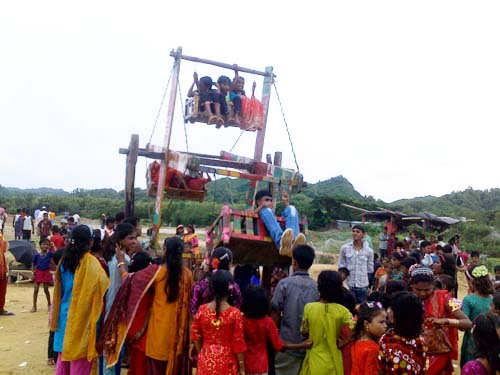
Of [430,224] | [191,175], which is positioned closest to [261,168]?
[191,175]

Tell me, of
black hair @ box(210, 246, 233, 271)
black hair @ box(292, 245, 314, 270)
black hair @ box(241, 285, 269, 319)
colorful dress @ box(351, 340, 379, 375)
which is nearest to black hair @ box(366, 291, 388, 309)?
black hair @ box(292, 245, 314, 270)

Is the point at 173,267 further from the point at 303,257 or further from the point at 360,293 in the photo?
the point at 360,293

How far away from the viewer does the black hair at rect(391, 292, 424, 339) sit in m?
3.44

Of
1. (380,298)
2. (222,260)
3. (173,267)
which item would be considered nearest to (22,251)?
(173,267)

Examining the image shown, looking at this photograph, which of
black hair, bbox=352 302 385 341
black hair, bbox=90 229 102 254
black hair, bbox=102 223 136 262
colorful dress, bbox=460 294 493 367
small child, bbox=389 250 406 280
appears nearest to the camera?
black hair, bbox=352 302 385 341

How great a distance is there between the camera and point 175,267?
4625 millimetres

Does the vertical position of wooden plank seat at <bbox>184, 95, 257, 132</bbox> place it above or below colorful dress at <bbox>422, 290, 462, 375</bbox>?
above

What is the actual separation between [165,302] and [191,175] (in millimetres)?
3540

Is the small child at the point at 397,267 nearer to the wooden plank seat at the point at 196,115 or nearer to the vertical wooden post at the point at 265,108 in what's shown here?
the vertical wooden post at the point at 265,108

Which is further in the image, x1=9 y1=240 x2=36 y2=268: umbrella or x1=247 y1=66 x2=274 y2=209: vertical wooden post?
x1=9 y1=240 x2=36 y2=268: umbrella

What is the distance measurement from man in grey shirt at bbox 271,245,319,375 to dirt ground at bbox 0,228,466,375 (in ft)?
9.50

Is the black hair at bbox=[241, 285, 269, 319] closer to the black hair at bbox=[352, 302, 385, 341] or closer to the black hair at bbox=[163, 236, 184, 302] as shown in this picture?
the black hair at bbox=[163, 236, 184, 302]

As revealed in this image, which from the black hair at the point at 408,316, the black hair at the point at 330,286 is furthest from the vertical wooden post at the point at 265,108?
the black hair at the point at 408,316

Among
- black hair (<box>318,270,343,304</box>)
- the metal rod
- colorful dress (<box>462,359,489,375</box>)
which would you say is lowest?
colorful dress (<box>462,359,489,375</box>)
